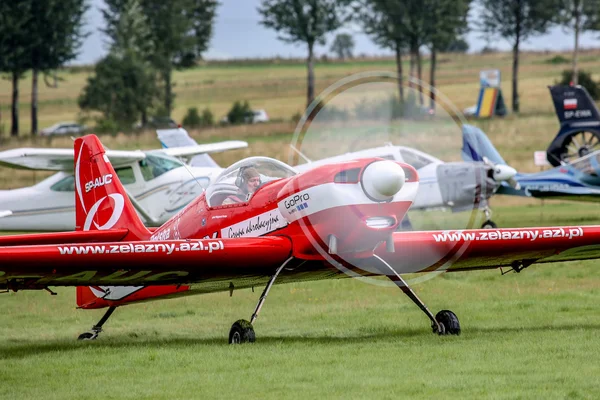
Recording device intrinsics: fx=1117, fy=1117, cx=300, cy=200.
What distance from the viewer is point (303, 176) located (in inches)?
440

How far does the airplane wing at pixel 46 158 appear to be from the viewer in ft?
76.0

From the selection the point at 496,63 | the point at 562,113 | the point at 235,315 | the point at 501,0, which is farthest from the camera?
the point at 496,63

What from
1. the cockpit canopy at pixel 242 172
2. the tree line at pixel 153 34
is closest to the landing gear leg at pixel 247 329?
the cockpit canopy at pixel 242 172

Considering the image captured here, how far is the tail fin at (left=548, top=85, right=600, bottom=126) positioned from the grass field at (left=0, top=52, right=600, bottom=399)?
12.3 meters

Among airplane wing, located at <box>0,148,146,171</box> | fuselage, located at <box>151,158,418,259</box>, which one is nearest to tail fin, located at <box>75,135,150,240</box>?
fuselage, located at <box>151,158,418,259</box>

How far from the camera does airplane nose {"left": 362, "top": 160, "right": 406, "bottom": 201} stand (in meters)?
10.6

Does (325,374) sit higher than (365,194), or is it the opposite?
(365,194)

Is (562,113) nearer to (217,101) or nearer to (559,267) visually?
(559,267)

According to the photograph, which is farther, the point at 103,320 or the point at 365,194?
the point at 103,320

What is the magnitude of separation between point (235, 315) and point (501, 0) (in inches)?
2641

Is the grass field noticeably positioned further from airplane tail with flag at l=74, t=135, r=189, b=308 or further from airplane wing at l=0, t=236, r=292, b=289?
airplane wing at l=0, t=236, r=292, b=289

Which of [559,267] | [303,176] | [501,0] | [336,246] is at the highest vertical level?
[501,0]

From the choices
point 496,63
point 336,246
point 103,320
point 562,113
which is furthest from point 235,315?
point 496,63

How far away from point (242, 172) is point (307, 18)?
57.6 meters
